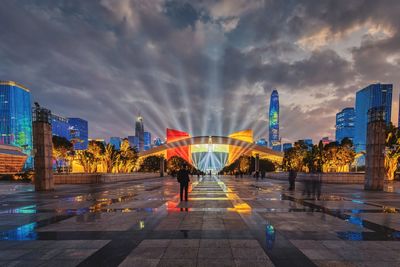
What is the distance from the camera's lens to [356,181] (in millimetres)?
30797

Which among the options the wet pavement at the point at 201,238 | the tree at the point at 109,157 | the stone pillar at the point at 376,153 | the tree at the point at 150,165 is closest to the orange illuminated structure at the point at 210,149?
the tree at the point at 150,165

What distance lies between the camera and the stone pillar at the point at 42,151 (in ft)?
68.1

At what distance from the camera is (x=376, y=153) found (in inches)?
816

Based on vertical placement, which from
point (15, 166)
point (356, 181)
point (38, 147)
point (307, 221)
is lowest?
point (15, 166)

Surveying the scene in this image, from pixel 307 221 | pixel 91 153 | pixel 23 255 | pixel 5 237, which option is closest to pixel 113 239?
pixel 23 255

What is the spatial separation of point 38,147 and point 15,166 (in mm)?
90207

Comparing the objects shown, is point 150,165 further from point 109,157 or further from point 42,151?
point 42,151

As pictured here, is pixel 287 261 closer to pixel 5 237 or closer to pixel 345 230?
pixel 345 230

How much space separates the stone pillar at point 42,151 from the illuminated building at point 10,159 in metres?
80.9

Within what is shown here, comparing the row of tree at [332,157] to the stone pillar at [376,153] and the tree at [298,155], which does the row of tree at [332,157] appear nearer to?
the tree at [298,155]

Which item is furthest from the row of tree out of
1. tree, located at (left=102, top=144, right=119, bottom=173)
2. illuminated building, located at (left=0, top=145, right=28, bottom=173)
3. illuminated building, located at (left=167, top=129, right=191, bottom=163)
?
illuminated building, located at (left=0, top=145, right=28, bottom=173)

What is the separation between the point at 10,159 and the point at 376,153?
10803 centimetres

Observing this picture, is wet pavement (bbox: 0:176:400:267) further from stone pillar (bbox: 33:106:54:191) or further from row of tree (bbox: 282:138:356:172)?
row of tree (bbox: 282:138:356:172)

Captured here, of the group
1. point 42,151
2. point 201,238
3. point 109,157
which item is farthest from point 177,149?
point 201,238
